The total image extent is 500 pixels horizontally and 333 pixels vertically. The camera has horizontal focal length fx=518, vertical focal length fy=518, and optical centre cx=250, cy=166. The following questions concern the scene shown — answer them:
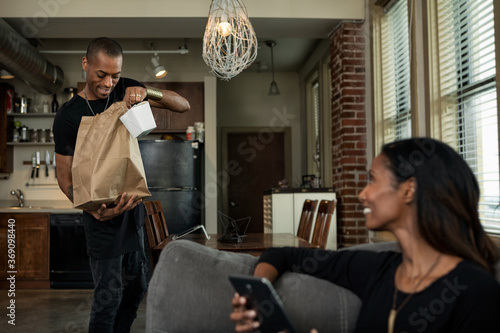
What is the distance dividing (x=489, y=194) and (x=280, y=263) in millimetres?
1989

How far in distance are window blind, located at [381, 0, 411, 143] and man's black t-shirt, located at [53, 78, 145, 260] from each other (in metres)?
2.51

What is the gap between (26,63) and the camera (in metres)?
5.09

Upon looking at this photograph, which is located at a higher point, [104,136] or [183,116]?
[183,116]

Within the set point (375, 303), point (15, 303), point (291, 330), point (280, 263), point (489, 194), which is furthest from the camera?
point (15, 303)

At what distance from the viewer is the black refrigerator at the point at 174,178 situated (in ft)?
19.0

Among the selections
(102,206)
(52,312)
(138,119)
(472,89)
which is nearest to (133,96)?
(138,119)

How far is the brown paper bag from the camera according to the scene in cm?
191

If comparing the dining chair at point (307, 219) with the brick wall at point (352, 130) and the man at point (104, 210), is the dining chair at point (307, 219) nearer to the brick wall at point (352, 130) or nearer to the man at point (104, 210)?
the brick wall at point (352, 130)

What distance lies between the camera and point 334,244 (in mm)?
4855

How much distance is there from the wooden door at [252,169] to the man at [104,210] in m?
5.79

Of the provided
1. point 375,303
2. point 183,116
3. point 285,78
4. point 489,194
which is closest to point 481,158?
point 489,194

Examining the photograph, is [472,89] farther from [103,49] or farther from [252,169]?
[252,169]

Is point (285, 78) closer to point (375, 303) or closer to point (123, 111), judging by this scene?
point (123, 111)

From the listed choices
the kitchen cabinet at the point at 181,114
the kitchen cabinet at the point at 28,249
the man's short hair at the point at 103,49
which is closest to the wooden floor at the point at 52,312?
the kitchen cabinet at the point at 28,249
